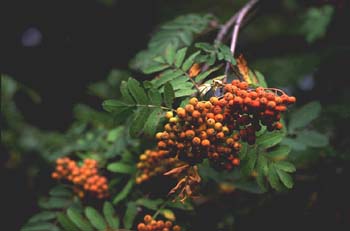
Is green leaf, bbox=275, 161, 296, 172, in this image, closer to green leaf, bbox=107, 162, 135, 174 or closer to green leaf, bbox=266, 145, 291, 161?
green leaf, bbox=266, 145, 291, 161

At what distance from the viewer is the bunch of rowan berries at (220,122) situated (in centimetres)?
133

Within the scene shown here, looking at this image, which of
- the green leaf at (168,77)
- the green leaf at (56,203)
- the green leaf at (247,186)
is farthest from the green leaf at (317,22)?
the green leaf at (56,203)

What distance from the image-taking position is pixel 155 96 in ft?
4.78

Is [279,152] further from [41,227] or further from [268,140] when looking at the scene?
[41,227]

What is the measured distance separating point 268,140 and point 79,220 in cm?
87

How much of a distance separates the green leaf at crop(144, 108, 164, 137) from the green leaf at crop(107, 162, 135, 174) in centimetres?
54

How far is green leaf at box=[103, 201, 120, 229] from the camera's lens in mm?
1833

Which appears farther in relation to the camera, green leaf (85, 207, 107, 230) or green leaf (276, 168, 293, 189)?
green leaf (85, 207, 107, 230)

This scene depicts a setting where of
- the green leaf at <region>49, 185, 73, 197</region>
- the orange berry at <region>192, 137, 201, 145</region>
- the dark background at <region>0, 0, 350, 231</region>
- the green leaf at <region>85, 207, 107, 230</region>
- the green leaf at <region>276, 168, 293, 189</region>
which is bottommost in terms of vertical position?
the green leaf at <region>276, 168, 293, 189</region>

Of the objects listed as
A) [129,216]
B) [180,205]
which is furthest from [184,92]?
[129,216]

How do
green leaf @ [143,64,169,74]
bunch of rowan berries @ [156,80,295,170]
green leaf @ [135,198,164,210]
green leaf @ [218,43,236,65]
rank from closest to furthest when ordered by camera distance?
bunch of rowan berries @ [156,80,295,170] < green leaf @ [218,43,236,65] < green leaf @ [143,64,169,74] < green leaf @ [135,198,164,210]

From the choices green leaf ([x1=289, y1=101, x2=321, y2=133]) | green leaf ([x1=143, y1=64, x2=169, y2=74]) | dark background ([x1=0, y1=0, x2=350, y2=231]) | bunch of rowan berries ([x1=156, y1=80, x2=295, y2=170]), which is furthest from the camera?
dark background ([x1=0, y1=0, x2=350, y2=231])

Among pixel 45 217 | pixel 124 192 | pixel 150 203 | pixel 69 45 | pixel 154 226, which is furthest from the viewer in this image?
pixel 69 45

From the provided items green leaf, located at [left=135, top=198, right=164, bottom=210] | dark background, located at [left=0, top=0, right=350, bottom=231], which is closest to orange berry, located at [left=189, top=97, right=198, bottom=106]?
green leaf, located at [left=135, top=198, right=164, bottom=210]
